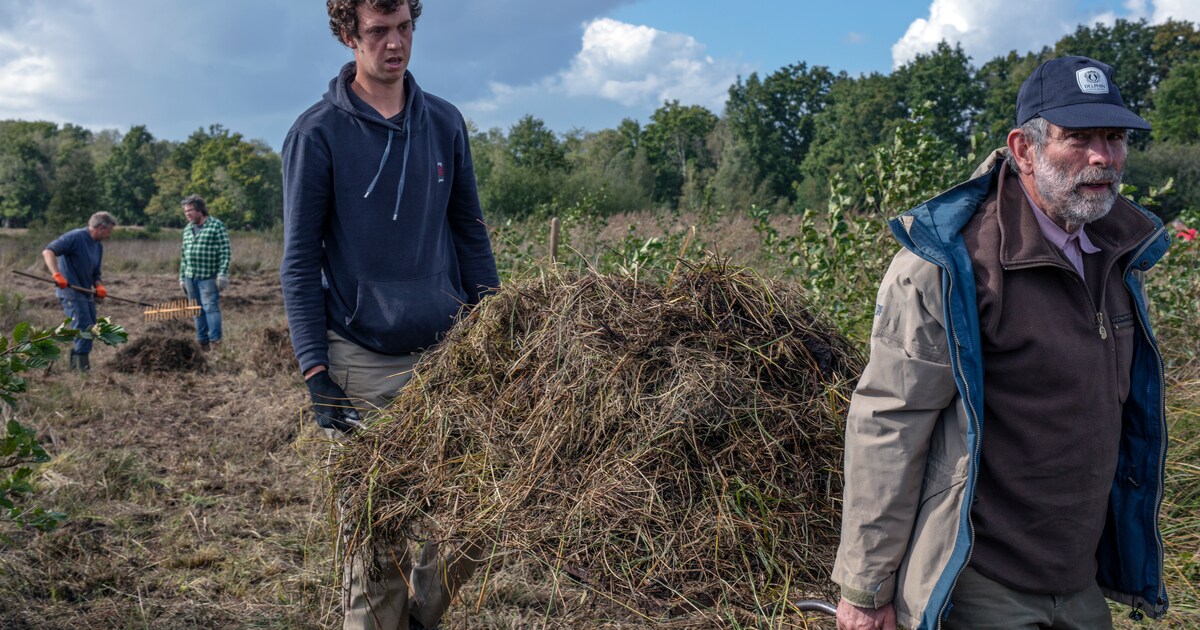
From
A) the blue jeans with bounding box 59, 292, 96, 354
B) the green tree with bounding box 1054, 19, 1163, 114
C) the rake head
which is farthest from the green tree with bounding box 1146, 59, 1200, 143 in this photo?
the blue jeans with bounding box 59, 292, 96, 354

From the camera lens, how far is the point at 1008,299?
191cm

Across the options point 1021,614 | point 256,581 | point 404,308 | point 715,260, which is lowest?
point 256,581

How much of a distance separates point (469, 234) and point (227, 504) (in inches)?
122

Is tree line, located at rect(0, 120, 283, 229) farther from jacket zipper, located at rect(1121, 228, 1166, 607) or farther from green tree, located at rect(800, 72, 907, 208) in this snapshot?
jacket zipper, located at rect(1121, 228, 1166, 607)

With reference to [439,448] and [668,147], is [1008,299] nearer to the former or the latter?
[439,448]

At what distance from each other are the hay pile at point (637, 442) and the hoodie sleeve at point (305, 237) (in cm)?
46

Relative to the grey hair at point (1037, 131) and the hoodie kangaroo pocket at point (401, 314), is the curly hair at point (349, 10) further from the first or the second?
the grey hair at point (1037, 131)

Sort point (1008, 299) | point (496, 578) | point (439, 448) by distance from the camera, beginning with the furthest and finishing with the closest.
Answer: point (496, 578), point (439, 448), point (1008, 299)

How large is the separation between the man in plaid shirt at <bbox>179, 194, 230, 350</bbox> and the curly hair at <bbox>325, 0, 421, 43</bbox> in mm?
8933

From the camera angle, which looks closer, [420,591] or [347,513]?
[347,513]

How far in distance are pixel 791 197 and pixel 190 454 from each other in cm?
5178

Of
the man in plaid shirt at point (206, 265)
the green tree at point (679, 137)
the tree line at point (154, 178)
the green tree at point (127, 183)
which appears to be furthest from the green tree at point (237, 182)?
the man in plaid shirt at point (206, 265)

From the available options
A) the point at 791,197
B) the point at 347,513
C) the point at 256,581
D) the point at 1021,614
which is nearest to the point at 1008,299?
the point at 1021,614

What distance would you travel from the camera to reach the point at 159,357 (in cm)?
976
